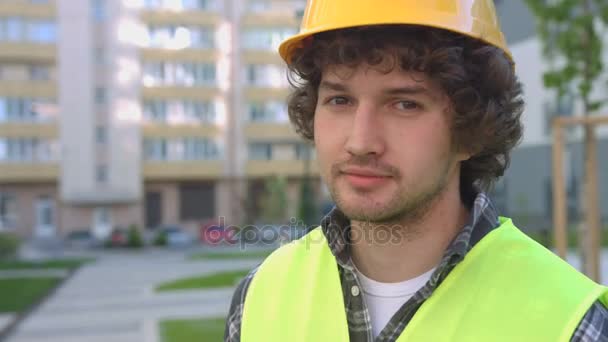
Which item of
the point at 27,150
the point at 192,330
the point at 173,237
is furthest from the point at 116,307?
the point at 27,150

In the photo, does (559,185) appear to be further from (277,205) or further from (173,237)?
(173,237)

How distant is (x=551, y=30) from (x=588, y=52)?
0.69 m

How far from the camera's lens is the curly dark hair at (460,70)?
5.32 ft

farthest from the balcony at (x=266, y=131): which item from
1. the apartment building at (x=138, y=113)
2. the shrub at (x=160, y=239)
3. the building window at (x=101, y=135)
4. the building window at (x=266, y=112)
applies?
the shrub at (x=160, y=239)

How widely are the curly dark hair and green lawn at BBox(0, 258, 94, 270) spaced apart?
2298 centimetres

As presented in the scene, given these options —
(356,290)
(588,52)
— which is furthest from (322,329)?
(588,52)

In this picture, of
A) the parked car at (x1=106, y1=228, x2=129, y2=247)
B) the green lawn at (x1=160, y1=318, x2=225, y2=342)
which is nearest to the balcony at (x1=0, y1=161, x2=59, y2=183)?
the parked car at (x1=106, y1=228, x2=129, y2=247)

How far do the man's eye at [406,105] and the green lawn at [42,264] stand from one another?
23197 millimetres

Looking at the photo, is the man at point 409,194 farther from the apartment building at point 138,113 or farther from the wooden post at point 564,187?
the apartment building at point 138,113

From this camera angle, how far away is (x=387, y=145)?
1.58 meters

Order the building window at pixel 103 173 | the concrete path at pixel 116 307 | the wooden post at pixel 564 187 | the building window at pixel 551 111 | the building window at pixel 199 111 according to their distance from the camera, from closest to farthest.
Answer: the wooden post at pixel 564 187, the concrete path at pixel 116 307, the building window at pixel 551 111, the building window at pixel 103 173, the building window at pixel 199 111

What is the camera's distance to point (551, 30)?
7418 millimetres

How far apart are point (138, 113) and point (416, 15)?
35.0 meters

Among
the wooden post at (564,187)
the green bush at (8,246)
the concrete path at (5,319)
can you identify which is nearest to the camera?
the wooden post at (564,187)
